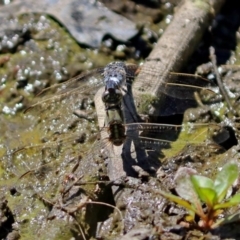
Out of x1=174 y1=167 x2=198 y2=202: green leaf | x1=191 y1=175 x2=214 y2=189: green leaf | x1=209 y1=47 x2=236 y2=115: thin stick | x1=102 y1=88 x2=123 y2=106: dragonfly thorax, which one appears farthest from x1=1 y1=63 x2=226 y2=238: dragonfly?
x1=191 y1=175 x2=214 y2=189: green leaf

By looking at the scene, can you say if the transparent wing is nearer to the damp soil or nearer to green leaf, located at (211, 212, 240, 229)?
the damp soil

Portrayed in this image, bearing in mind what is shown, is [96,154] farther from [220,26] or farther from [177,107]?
[220,26]

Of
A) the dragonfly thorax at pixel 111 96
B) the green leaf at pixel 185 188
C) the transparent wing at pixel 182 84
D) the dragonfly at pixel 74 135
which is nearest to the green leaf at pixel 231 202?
the green leaf at pixel 185 188

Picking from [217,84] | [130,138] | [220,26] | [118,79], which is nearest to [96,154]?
[130,138]

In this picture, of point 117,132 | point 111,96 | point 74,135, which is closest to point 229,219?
point 117,132

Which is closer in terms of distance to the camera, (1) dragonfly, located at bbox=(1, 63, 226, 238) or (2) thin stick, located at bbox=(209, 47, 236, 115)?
(1) dragonfly, located at bbox=(1, 63, 226, 238)
